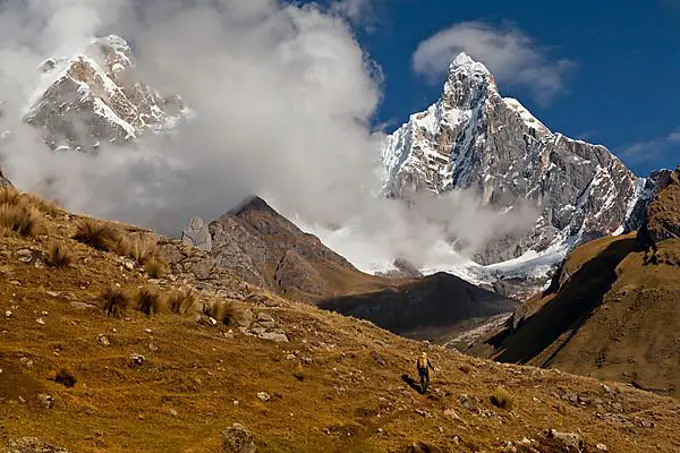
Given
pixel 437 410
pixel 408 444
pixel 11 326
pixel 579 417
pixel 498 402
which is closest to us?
pixel 11 326

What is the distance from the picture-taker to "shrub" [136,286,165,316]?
83.8ft

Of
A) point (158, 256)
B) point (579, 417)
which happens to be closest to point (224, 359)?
point (158, 256)

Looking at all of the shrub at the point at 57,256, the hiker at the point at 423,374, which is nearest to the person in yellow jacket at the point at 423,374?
the hiker at the point at 423,374

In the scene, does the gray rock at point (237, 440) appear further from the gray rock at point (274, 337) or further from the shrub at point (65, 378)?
the gray rock at point (274, 337)

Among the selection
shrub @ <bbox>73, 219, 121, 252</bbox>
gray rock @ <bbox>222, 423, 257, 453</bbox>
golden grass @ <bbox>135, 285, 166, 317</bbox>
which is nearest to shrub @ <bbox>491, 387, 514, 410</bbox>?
gray rock @ <bbox>222, 423, 257, 453</bbox>

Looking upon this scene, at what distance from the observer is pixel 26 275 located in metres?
24.8

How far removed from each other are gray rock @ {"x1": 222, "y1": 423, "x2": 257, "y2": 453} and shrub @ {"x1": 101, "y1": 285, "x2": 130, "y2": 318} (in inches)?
320

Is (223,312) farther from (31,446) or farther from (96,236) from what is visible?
(31,446)

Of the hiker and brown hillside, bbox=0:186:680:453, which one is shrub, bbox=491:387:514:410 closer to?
brown hillside, bbox=0:186:680:453

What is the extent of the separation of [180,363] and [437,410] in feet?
33.7

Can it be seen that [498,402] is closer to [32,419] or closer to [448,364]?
[448,364]

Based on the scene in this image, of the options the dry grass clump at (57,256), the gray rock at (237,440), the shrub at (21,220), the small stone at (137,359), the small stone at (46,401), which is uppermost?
the shrub at (21,220)

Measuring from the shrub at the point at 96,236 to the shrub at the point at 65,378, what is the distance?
14.3 metres

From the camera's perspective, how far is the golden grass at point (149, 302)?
83.8 feet
